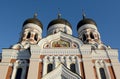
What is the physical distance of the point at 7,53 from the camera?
51.7ft

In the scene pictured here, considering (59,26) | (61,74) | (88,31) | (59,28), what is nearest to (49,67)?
(61,74)

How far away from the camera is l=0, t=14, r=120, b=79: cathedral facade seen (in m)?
14.0

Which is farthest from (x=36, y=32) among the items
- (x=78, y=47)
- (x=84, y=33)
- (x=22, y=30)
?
(x=78, y=47)

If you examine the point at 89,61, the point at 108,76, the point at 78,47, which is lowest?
the point at 108,76

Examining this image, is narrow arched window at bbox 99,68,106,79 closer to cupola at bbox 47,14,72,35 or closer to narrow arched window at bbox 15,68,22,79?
narrow arched window at bbox 15,68,22,79

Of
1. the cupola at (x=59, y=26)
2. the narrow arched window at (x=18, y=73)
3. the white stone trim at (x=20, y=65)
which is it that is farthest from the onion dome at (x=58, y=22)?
the narrow arched window at (x=18, y=73)

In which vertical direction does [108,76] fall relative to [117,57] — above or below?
below

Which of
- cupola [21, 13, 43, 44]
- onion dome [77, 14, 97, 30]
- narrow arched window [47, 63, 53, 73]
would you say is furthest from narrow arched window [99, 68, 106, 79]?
onion dome [77, 14, 97, 30]

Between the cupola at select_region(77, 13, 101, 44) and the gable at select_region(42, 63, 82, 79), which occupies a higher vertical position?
the cupola at select_region(77, 13, 101, 44)

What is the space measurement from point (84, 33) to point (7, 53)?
755 cm

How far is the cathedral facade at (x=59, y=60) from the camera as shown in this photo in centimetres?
1403

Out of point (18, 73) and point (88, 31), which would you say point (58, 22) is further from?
point (18, 73)

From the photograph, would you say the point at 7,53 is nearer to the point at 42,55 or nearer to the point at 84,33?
the point at 42,55

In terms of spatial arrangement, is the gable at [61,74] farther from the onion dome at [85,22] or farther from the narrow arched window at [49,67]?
the onion dome at [85,22]
